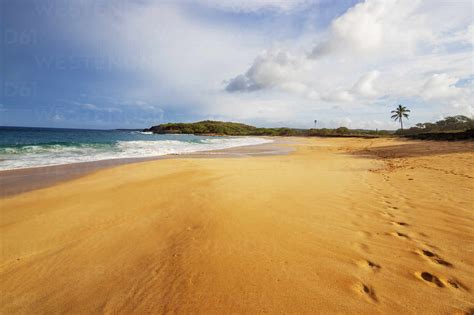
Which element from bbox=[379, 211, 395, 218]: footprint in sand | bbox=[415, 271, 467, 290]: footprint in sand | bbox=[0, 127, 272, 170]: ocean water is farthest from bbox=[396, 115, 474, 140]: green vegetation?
bbox=[415, 271, 467, 290]: footprint in sand

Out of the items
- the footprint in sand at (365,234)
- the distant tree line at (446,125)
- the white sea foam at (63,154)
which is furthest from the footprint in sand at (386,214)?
the distant tree line at (446,125)

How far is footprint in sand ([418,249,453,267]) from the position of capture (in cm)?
292

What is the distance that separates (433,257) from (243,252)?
263 cm

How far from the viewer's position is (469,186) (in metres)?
6.50

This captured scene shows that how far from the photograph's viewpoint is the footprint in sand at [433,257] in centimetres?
292

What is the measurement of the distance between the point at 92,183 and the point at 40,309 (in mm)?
6822

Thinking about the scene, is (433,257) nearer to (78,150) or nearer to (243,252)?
(243,252)

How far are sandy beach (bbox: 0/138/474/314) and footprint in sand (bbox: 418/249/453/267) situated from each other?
0.02 m

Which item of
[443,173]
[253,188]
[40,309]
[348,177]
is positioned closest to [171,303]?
[40,309]

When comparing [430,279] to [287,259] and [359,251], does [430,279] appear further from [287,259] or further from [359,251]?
[287,259]

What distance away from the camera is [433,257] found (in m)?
3.08

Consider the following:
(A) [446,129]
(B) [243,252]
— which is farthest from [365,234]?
(A) [446,129]

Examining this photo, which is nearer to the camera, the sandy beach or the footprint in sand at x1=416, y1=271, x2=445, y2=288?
the sandy beach

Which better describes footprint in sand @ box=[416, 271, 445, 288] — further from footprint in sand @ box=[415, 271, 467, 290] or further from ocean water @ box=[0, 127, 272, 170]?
ocean water @ box=[0, 127, 272, 170]
